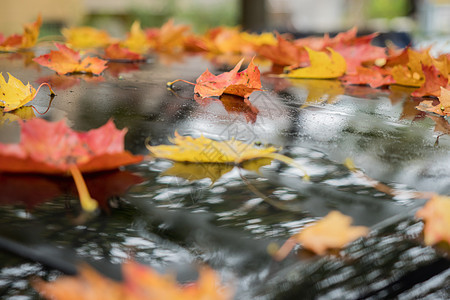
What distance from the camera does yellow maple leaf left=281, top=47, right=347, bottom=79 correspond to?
4.31 ft

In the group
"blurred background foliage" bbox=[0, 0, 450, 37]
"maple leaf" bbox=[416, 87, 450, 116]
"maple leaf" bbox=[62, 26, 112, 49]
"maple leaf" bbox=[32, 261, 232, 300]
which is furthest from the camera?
"blurred background foliage" bbox=[0, 0, 450, 37]

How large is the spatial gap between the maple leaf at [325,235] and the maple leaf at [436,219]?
0.20 ft

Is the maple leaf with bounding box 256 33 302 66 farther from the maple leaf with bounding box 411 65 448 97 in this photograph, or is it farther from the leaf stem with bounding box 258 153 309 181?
the leaf stem with bounding box 258 153 309 181

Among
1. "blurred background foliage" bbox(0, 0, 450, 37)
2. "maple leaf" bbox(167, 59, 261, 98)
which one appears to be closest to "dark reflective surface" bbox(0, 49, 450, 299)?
"maple leaf" bbox(167, 59, 261, 98)

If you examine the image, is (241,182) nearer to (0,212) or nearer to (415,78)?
(0,212)

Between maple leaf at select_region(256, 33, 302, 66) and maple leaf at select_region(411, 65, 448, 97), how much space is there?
54 cm

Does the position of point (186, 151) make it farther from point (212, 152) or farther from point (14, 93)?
point (14, 93)

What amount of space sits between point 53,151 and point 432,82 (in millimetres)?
925

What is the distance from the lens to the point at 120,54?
1779mm

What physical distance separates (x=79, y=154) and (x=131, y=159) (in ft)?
0.23

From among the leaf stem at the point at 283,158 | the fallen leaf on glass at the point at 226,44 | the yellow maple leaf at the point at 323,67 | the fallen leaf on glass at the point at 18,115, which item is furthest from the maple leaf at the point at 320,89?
the fallen leaf on glass at the point at 226,44

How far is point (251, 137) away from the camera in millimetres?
744

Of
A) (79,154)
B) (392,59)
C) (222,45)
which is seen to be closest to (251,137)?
(79,154)

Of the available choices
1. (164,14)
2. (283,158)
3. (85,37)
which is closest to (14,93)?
(283,158)
